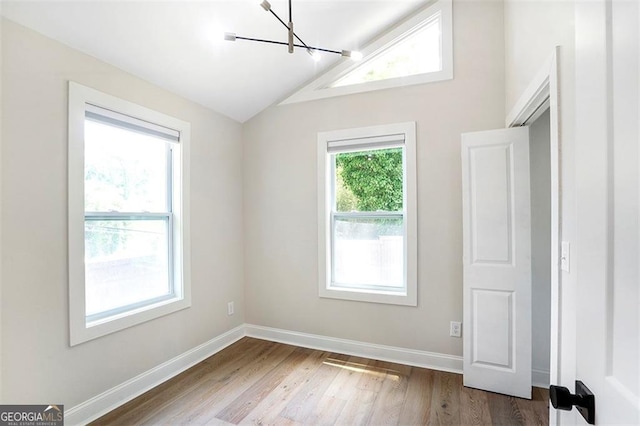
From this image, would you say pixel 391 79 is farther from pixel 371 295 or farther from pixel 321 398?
pixel 321 398

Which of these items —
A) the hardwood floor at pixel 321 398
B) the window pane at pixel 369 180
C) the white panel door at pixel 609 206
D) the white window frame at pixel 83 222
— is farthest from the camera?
the window pane at pixel 369 180

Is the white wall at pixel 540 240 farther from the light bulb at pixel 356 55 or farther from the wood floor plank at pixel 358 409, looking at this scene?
the light bulb at pixel 356 55

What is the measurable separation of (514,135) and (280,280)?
8.27 ft

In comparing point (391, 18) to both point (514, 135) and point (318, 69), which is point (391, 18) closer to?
point (318, 69)

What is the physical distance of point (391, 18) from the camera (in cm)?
274

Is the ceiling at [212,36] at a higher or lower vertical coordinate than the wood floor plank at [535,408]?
higher

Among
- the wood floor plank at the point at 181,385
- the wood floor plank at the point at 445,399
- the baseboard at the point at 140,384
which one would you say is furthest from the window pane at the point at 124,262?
the wood floor plank at the point at 445,399

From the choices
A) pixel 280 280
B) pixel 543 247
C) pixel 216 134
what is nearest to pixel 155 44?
pixel 216 134

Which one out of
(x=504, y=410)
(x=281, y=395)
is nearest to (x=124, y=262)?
(x=281, y=395)

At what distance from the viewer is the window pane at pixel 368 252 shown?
2887 millimetres

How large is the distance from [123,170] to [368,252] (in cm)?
225

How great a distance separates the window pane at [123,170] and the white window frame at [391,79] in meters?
1.46

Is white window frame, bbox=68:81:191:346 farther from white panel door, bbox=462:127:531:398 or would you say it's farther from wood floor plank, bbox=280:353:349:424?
white panel door, bbox=462:127:531:398

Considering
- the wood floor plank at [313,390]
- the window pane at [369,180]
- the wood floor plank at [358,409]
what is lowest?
the wood floor plank at [313,390]
